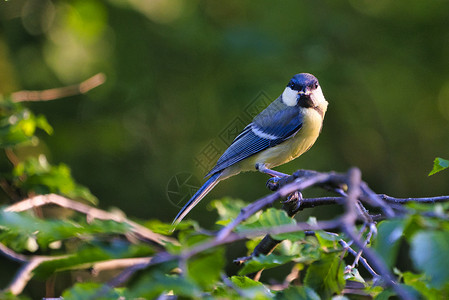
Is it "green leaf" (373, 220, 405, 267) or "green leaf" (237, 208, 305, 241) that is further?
"green leaf" (237, 208, 305, 241)

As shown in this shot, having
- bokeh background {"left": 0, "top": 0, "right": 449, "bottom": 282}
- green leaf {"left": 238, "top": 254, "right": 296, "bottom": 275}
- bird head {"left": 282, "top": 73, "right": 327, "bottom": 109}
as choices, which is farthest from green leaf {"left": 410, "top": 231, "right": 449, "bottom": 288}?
bokeh background {"left": 0, "top": 0, "right": 449, "bottom": 282}

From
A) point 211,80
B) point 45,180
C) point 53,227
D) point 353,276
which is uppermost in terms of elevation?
point 211,80

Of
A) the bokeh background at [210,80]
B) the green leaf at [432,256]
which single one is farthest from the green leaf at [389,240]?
the bokeh background at [210,80]

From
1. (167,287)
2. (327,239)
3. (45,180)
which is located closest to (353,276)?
(327,239)

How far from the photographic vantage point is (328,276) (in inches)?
50.9

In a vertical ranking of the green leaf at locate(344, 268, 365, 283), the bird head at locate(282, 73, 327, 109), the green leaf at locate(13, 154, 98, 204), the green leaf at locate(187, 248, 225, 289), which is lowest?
the green leaf at locate(344, 268, 365, 283)

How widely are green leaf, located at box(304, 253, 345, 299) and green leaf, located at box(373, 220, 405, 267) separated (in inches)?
13.9

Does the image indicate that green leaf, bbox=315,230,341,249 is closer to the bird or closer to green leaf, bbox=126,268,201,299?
green leaf, bbox=126,268,201,299

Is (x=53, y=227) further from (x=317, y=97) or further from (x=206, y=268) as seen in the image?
(x=317, y=97)

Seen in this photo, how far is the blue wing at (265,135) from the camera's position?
10.9 ft

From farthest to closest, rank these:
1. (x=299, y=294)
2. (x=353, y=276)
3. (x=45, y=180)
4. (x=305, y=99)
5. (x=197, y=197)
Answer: (x=305, y=99), (x=197, y=197), (x=45, y=180), (x=353, y=276), (x=299, y=294)

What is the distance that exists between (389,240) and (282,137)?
94.3 inches

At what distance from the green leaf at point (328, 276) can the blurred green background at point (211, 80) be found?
308 centimetres

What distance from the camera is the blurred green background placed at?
4.55m
